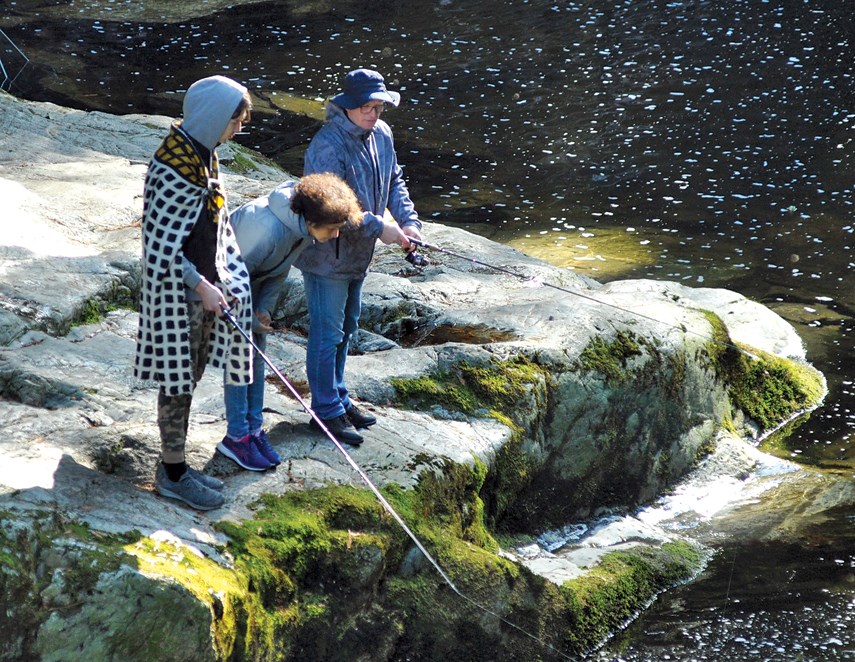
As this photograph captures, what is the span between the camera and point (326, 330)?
4.31 meters

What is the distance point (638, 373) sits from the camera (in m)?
5.89

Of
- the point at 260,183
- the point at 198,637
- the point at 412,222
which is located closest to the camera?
the point at 198,637

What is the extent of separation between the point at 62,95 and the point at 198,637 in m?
12.9

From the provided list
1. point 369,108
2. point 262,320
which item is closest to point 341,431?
point 262,320

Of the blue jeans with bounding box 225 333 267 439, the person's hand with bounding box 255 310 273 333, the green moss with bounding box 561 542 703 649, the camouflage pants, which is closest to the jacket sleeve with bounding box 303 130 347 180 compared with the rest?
the person's hand with bounding box 255 310 273 333

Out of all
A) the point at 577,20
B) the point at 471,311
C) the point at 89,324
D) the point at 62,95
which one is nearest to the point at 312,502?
the point at 89,324

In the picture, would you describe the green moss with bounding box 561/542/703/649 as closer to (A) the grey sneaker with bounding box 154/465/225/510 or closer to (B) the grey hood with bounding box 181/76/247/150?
(A) the grey sneaker with bounding box 154/465/225/510

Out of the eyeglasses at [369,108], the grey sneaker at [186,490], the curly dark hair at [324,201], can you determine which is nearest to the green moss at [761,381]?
the eyeglasses at [369,108]

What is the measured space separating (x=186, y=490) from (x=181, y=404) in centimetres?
33

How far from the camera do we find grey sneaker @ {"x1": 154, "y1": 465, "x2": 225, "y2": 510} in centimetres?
381

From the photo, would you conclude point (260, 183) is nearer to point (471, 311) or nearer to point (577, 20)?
point (471, 311)

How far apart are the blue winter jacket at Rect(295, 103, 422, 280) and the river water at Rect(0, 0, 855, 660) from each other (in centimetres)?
211

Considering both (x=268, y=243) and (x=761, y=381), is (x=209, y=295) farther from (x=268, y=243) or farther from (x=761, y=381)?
(x=761, y=381)

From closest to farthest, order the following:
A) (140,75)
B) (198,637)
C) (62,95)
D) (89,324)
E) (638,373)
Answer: (198,637), (89,324), (638,373), (62,95), (140,75)
